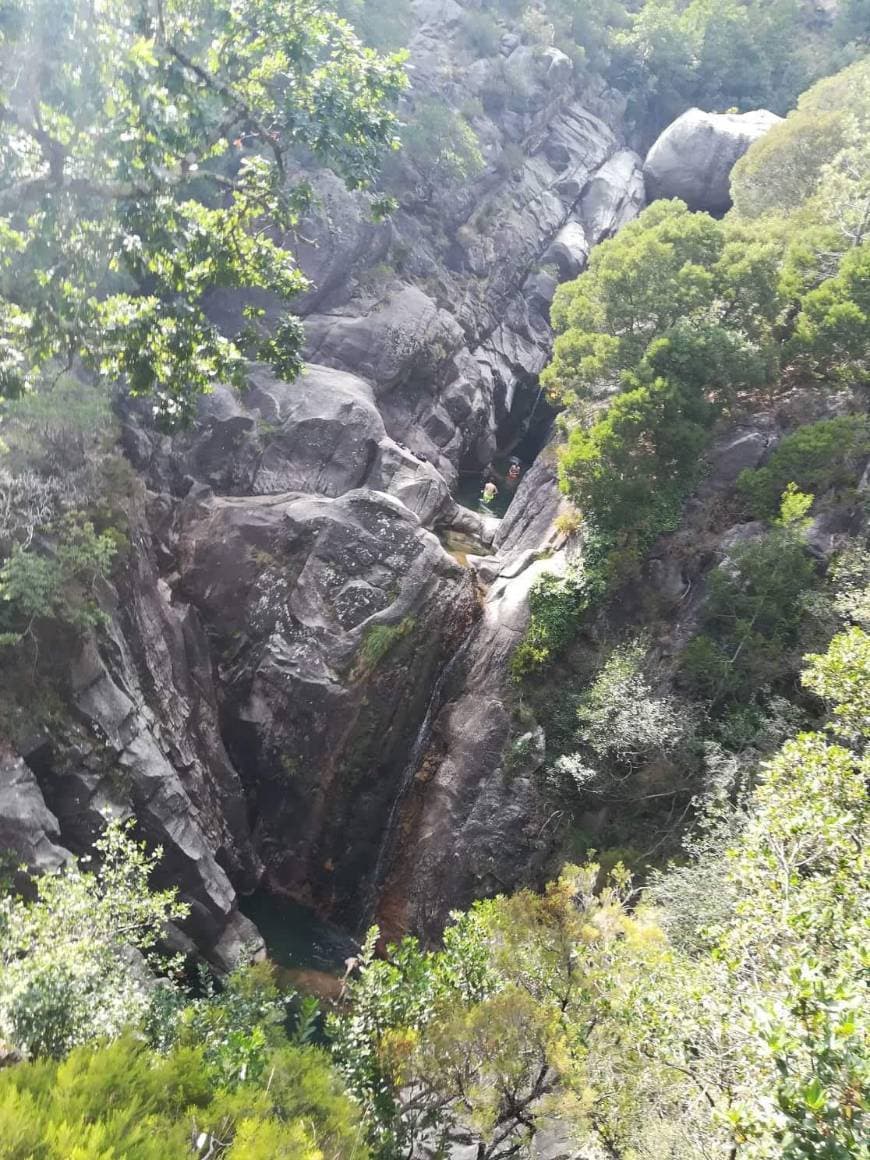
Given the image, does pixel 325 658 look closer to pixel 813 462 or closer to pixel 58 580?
pixel 58 580

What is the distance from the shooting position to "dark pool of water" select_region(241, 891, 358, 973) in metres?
20.2

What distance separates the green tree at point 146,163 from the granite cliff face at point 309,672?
2.91 metres

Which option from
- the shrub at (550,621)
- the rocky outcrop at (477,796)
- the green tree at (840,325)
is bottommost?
the rocky outcrop at (477,796)

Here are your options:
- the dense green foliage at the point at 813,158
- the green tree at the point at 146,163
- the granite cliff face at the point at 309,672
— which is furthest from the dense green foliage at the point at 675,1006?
the dense green foliage at the point at 813,158

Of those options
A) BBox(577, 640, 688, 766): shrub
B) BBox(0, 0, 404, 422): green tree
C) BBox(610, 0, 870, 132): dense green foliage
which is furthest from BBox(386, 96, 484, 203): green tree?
BBox(577, 640, 688, 766): shrub

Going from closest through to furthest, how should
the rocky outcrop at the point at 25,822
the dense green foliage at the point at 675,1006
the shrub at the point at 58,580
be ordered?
the dense green foliage at the point at 675,1006 → the rocky outcrop at the point at 25,822 → the shrub at the point at 58,580

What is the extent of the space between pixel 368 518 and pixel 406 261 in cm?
2092

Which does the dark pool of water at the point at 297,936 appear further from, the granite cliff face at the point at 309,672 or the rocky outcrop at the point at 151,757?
the rocky outcrop at the point at 151,757

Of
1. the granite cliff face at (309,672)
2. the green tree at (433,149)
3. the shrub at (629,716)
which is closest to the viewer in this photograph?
the shrub at (629,716)

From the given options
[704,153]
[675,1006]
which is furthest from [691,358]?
[704,153]

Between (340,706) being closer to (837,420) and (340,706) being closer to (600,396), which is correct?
(600,396)

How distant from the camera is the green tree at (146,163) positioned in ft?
32.2

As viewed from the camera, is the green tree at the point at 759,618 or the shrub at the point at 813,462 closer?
the green tree at the point at 759,618

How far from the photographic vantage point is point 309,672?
2250 centimetres
